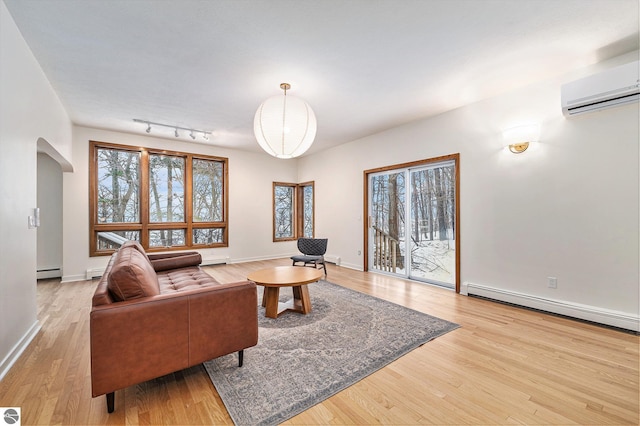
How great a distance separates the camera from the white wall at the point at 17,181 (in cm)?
200

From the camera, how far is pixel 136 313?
5.08ft

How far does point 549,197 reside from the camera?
313cm

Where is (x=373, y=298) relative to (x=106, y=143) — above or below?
below

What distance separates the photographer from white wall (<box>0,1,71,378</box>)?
6.55 ft

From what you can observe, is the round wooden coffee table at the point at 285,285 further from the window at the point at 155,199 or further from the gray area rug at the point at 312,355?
the window at the point at 155,199

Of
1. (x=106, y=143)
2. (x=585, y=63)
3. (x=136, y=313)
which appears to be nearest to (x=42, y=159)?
(x=106, y=143)

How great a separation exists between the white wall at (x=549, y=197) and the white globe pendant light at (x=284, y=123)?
2.46m

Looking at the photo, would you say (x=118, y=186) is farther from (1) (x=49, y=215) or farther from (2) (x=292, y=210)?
(2) (x=292, y=210)

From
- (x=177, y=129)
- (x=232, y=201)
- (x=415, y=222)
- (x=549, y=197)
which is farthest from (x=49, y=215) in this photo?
(x=549, y=197)

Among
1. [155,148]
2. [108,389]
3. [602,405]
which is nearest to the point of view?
[108,389]

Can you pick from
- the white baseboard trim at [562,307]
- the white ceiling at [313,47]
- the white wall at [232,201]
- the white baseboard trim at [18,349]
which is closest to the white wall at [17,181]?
the white baseboard trim at [18,349]

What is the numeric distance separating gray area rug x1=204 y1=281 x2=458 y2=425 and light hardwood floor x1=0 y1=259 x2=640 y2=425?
8 cm

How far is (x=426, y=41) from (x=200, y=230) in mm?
5419

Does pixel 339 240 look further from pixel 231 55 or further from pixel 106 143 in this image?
pixel 106 143
